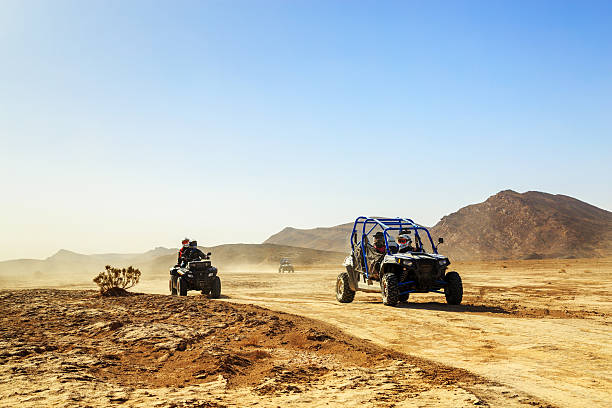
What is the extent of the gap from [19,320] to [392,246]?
32.0 ft

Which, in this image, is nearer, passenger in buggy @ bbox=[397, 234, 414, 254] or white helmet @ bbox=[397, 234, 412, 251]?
passenger in buggy @ bbox=[397, 234, 414, 254]

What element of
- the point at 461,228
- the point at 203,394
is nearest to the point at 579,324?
the point at 203,394

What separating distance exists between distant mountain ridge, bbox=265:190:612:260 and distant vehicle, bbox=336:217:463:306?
64.2 m

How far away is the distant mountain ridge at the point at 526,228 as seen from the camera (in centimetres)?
7606

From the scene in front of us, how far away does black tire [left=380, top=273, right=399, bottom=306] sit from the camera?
13.0m

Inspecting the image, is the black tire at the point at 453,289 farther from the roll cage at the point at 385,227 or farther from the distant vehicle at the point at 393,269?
the roll cage at the point at 385,227

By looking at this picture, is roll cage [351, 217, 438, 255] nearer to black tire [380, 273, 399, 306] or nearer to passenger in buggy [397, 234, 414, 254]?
passenger in buggy [397, 234, 414, 254]

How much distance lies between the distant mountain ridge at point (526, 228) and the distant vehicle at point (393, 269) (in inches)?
2528

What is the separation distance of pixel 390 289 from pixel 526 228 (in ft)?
263

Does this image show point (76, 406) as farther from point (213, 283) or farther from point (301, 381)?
point (213, 283)

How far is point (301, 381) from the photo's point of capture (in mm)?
5469

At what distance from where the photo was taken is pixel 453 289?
13.4 metres

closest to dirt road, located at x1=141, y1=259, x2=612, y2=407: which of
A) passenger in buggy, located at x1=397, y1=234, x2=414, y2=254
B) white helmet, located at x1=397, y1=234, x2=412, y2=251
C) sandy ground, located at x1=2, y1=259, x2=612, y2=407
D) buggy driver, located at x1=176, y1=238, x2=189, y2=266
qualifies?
sandy ground, located at x1=2, y1=259, x2=612, y2=407

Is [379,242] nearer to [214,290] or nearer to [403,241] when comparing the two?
[403,241]
